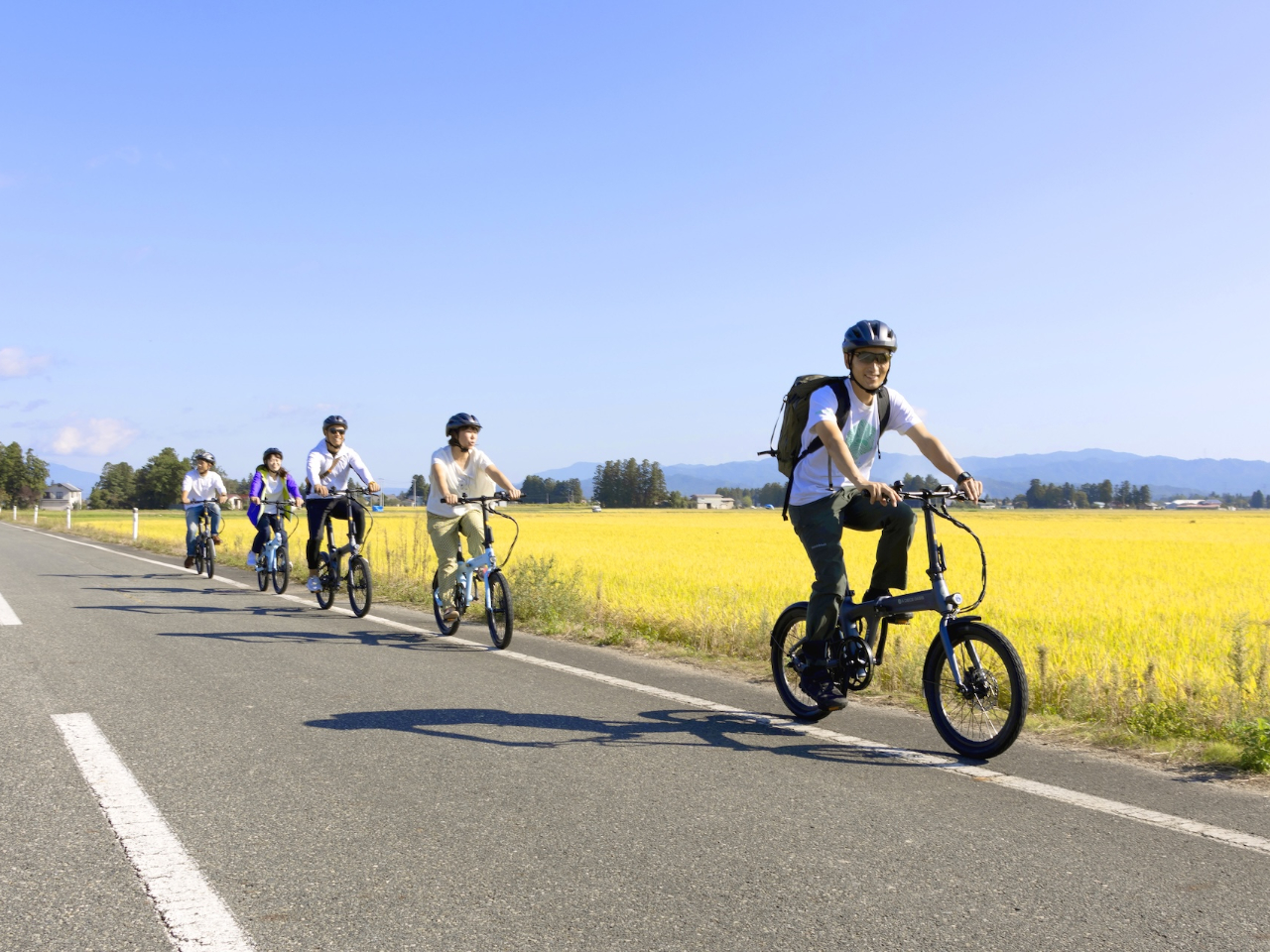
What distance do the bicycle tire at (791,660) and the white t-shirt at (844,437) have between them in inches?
30.2

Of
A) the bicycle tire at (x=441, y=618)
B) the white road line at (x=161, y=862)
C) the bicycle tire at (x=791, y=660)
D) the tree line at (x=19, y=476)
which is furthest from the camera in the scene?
the tree line at (x=19, y=476)

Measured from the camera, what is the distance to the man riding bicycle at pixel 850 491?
5145mm

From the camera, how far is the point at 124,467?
149500 millimetres

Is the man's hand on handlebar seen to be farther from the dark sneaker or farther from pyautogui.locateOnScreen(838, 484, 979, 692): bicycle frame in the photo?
the dark sneaker

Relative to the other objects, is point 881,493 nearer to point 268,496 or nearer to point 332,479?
point 332,479

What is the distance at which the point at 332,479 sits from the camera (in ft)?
36.7

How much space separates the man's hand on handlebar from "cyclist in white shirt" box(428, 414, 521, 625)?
4.46 metres


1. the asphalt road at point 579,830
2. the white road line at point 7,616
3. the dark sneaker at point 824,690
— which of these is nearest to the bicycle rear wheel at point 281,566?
the white road line at point 7,616

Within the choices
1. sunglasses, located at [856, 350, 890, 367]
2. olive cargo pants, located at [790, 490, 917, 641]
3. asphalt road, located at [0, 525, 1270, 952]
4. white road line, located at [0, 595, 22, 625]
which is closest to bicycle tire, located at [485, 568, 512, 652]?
asphalt road, located at [0, 525, 1270, 952]

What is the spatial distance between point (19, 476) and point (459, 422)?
134099 mm

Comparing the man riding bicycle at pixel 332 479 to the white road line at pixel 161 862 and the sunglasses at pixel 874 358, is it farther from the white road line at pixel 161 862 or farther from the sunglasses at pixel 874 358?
the sunglasses at pixel 874 358

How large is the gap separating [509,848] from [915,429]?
318 centimetres

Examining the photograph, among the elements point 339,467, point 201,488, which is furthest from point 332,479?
point 201,488

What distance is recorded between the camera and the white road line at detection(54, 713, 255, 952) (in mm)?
2689
